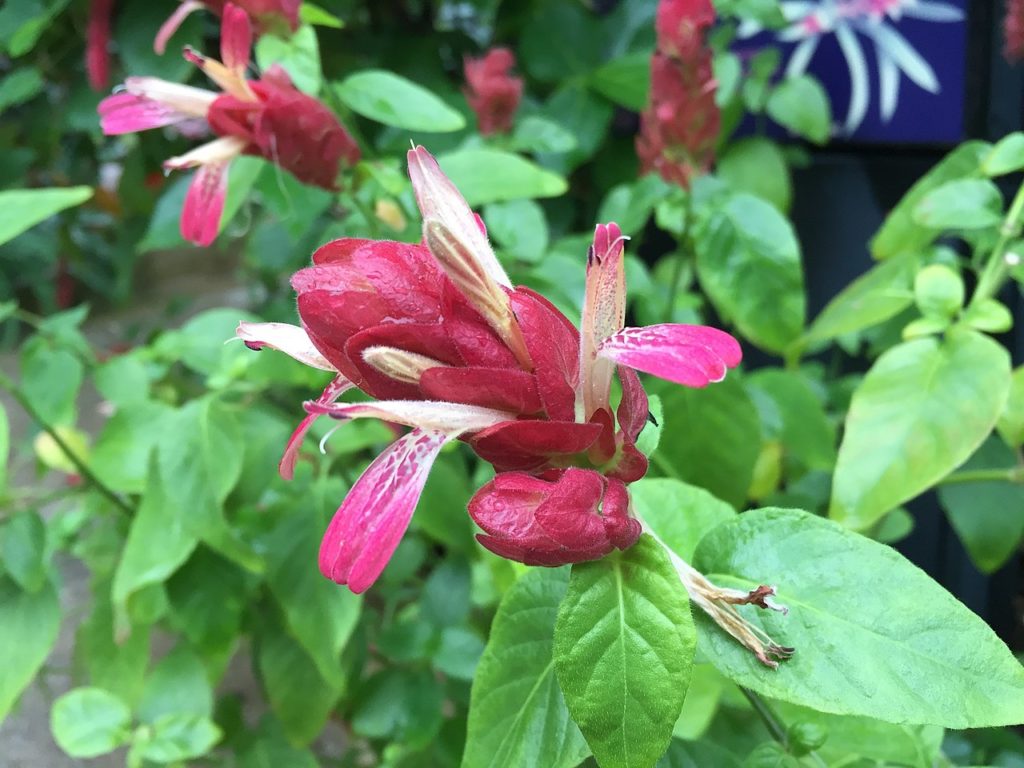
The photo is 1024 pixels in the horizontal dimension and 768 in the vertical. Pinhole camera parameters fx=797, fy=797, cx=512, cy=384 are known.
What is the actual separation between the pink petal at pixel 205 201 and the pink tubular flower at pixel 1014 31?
649 mm

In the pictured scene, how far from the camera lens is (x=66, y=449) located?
1.76ft

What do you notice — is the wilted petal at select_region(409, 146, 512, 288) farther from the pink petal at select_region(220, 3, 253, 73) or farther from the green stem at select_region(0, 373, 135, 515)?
the green stem at select_region(0, 373, 135, 515)

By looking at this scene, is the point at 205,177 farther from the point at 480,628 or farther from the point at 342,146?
the point at 480,628

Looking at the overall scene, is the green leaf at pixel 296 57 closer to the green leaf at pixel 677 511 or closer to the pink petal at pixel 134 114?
the pink petal at pixel 134 114

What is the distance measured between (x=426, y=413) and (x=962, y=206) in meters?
0.41

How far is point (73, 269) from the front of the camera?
127 centimetres

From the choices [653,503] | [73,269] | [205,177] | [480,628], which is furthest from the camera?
[73,269]

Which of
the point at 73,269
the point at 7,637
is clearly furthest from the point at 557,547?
the point at 73,269

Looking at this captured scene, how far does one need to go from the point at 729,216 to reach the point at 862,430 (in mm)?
208

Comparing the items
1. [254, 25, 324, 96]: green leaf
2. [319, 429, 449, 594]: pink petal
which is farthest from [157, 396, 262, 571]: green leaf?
[319, 429, 449, 594]: pink petal

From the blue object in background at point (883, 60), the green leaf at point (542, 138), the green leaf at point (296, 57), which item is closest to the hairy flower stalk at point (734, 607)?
the green leaf at point (296, 57)

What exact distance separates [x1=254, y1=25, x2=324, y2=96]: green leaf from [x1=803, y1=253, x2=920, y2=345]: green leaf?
0.38 metres

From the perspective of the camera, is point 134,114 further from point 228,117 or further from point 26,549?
point 26,549

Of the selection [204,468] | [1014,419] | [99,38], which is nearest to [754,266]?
[1014,419]
